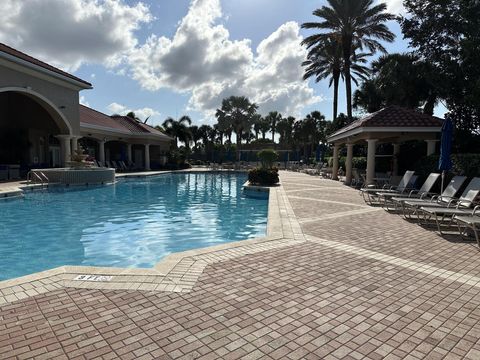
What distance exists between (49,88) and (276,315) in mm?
22415

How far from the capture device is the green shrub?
58.0 feet

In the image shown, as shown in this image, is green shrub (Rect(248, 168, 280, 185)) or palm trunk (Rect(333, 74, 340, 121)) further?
palm trunk (Rect(333, 74, 340, 121))

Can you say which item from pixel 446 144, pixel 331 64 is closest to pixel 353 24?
pixel 331 64

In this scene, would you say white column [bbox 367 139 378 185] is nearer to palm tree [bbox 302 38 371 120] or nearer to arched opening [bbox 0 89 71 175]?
palm tree [bbox 302 38 371 120]

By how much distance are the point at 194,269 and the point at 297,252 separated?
175cm

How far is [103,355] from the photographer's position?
262 cm

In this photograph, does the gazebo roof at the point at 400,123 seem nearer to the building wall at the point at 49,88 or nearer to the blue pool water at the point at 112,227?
the blue pool water at the point at 112,227

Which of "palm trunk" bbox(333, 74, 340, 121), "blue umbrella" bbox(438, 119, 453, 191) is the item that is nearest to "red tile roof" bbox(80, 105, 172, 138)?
"palm trunk" bbox(333, 74, 340, 121)

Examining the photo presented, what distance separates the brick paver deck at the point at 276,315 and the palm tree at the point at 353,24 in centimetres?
2374

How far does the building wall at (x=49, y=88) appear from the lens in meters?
17.3

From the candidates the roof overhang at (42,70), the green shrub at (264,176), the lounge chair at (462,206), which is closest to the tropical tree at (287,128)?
the roof overhang at (42,70)

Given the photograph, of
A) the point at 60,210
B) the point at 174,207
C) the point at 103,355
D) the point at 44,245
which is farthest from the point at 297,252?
the point at 60,210

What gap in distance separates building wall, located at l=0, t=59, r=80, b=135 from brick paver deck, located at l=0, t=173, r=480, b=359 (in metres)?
18.0

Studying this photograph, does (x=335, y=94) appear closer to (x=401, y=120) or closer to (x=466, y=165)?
(x=401, y=120)
